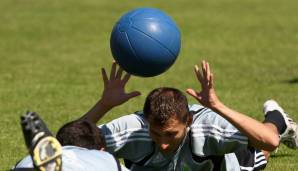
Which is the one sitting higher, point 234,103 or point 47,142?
point 47,142

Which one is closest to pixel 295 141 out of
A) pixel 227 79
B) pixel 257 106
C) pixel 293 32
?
pixel 257 106

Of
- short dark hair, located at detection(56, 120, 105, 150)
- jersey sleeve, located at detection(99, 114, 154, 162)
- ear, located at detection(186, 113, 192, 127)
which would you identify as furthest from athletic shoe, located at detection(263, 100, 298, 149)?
short dark hair, located at detection(56, 120, 105, 150)

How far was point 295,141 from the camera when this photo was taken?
27.9 ft

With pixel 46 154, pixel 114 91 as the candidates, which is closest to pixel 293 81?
pixel 114 91

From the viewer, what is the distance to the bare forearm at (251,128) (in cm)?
624

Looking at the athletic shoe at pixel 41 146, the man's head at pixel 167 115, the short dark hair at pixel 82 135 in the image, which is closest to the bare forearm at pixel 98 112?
the man's head at pixel 167 115

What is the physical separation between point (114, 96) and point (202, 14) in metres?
16.9

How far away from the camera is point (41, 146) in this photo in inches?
202

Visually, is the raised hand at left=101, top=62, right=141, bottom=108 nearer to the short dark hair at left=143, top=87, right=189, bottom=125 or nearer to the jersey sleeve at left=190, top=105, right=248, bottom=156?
the short dark hair at left=143, top=87, right=189, bottom=125

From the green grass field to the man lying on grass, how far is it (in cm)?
165

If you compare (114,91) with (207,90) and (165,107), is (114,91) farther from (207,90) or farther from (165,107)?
(207,90)

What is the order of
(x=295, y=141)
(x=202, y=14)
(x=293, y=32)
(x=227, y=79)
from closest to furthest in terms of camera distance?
(x=295, y=141) → (x=227, y=79) → (x=293, y=32) → (x=202, y=14)

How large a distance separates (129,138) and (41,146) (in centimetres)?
179

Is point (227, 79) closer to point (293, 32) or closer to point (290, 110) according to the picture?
point (290, 110)
